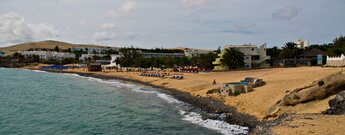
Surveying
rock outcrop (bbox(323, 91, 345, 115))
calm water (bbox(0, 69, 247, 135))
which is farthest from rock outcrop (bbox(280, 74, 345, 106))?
calm water (bbox(0, 69, 247, 135))

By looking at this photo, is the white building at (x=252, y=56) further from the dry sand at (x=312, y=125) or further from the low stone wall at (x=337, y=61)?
the dry sand at (x=312, y=125)

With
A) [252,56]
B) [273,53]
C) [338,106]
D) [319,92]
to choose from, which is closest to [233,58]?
[252,56]

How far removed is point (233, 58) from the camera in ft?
232

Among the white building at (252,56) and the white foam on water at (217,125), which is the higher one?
the white building at (252,56)

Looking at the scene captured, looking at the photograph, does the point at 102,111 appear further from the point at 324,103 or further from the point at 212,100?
the point at 324,103

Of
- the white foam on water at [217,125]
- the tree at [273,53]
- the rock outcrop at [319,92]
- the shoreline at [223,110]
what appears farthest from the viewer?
the tree at [273,53]

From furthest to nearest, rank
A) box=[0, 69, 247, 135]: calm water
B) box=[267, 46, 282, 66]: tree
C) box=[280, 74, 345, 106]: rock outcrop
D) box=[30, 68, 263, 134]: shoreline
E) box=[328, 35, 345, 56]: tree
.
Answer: box=[267, 46, 282, 66]: tree < box=[328, 35, 345, 56]: tree < box=[280, 74, 345, 106]: rock outcrop < box=[30, 68, 263, 134]: shoreline < box=[0, 69, 247, 135]: calm water

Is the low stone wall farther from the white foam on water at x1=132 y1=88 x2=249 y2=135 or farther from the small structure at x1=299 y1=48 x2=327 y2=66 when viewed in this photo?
the white foam on water at x1=132 y1=88 x2=249 y2=135

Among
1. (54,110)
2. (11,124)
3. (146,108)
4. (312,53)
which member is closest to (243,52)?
(312,53)

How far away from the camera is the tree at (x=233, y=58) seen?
70.1 meters

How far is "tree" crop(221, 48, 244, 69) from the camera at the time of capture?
230 feet

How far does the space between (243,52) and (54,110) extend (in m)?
51.8

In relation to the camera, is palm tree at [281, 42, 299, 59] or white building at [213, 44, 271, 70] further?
palm tree at [281, 42, 299, 59]

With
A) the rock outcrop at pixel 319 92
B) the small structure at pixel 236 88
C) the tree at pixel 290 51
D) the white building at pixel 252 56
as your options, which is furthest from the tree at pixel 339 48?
the rock outcrop at pixel 319 92
